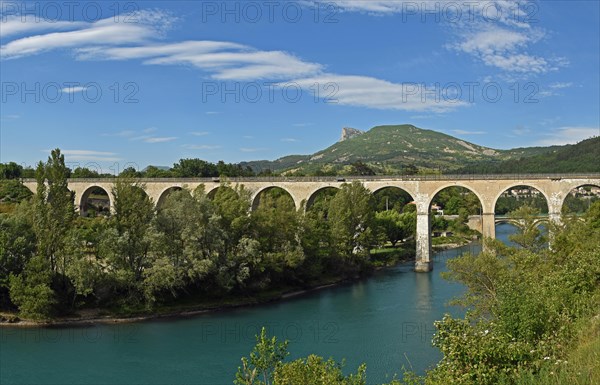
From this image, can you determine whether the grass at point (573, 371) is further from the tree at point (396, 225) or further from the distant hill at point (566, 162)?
the distant hill at point (566, 162)

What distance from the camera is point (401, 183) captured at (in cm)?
3869

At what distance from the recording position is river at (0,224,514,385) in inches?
672

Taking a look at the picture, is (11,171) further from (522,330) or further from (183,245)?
(522,330)

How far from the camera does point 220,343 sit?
20.0 meters

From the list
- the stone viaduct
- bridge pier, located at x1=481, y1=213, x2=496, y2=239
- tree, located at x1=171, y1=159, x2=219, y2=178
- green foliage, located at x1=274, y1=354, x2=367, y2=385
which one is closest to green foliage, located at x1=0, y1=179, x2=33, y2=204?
the stone viaduct

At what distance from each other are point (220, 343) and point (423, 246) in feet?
67.0

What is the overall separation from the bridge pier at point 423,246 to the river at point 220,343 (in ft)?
27.1

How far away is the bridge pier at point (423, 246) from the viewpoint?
36.2 meters

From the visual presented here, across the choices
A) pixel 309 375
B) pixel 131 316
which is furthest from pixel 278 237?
pixel 309 375

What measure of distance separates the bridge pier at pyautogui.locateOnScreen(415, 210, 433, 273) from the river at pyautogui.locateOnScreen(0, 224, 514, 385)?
8262mm

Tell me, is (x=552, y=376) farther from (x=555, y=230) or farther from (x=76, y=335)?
(x=555, y=230)

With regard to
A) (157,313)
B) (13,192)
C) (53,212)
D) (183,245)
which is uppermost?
(13,192)

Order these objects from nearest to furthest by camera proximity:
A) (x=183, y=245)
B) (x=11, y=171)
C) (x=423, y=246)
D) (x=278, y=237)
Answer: (x=183, y=245)
(x=278, y=237)
(x=423, y=246)
(x=11, y=171)

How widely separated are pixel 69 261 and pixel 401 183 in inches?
919
